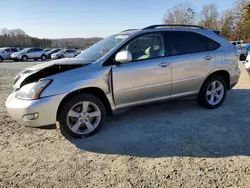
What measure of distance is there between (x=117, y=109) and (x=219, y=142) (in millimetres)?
1684

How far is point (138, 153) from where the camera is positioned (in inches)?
120

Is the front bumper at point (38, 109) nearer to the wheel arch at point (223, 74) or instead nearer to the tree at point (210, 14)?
the wheel arch at point (223, 74)

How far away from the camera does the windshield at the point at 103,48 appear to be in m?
3.85

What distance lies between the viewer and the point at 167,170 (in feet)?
8.64

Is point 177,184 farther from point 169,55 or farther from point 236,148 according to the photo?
point 169,55

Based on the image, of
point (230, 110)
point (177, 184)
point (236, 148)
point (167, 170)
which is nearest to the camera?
point (177, 184)

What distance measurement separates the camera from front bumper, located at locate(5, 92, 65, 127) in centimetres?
307

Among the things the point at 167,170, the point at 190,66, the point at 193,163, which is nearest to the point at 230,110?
the point at 190,66

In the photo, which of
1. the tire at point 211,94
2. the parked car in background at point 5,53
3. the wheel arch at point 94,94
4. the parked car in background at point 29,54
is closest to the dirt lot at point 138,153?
the tire at point 211,94

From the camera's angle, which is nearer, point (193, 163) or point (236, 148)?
point (193, 163)

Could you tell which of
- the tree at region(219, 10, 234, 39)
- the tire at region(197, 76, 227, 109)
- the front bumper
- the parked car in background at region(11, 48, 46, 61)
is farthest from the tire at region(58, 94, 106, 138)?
the tree at region(219, 10, 234, 39)

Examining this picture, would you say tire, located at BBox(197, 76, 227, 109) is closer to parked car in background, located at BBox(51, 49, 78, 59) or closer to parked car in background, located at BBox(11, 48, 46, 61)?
parked car in background, located at BBox(51, 49, 78, 59)

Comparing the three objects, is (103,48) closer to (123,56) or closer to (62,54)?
(123,56)

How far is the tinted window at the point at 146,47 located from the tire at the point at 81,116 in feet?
3.40
